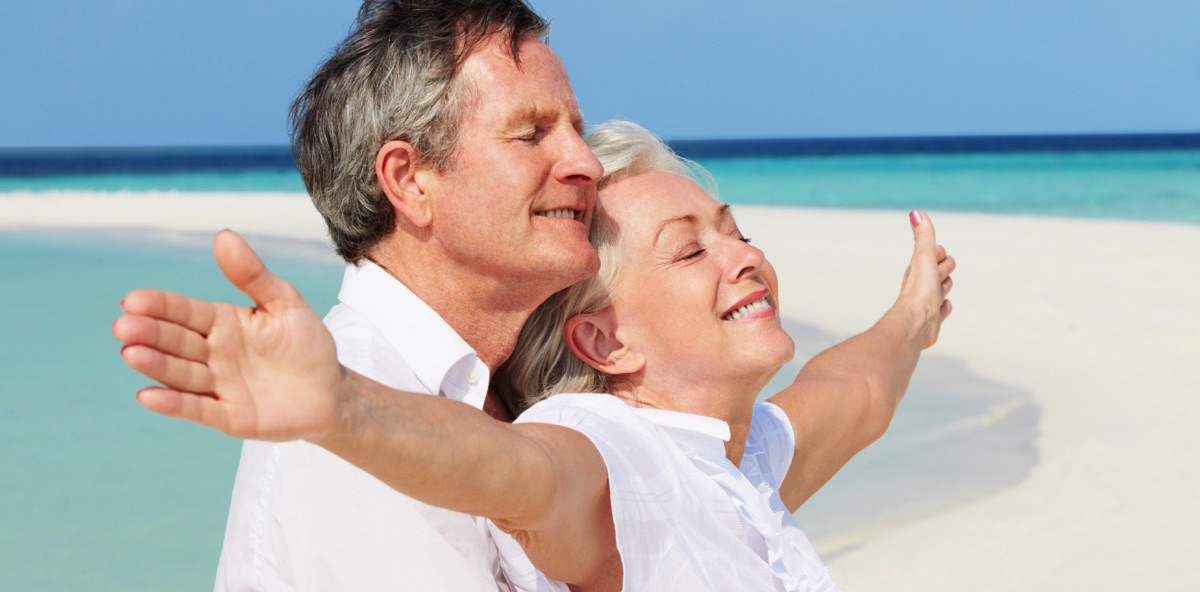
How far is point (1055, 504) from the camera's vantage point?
17.7 ft

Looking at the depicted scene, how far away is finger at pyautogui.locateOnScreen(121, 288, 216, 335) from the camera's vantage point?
1.34m

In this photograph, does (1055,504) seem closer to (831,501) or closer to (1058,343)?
(831,501)

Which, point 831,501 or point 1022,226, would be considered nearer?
point 831,501

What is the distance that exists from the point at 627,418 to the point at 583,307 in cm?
45

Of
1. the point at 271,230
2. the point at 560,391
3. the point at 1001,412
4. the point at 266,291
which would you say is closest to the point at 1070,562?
the point at 1001,412

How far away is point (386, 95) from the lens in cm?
261

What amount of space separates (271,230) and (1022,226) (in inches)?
453

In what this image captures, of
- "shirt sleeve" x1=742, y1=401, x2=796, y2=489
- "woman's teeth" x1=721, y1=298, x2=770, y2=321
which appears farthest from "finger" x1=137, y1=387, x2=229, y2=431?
"shirt sleeve" x1=742, y1=401, x2=796, y2=489

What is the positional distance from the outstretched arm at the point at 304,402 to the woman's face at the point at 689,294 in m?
0.75

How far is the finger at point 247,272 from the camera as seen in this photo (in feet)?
4.49

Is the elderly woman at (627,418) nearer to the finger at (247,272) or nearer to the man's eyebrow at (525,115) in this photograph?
the finger at (247,272)

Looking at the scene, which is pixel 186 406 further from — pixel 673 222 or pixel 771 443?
pixel 771 443

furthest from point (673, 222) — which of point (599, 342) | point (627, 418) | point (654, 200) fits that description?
point (627, 418)

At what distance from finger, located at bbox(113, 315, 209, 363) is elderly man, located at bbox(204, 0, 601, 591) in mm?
960
